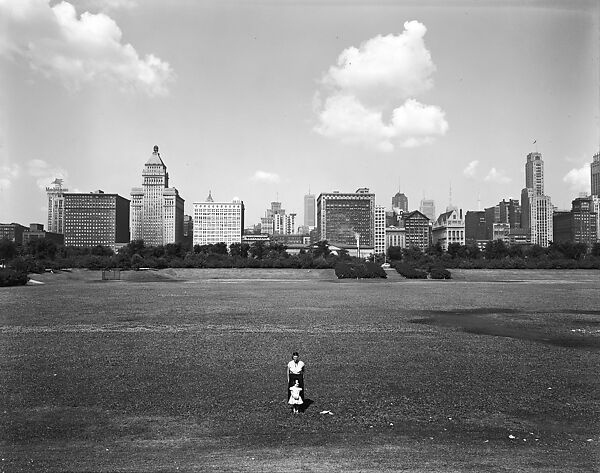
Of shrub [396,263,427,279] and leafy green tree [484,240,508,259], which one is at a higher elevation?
leafy green tree [484,240,508,259]

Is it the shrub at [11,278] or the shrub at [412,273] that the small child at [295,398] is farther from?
the shrub at [412,273]

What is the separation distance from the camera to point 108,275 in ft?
227

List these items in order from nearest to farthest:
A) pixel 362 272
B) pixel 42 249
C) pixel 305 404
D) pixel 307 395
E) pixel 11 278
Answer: pixel 305 404, pixel 307 395, pixel 11 278, pixel 362 272, pixel 42 249

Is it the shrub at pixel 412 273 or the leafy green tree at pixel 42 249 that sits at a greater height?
the leafy green tree at pixel 42 249

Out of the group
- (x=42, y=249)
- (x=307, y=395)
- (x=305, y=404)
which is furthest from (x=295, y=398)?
(x=42, y=249)

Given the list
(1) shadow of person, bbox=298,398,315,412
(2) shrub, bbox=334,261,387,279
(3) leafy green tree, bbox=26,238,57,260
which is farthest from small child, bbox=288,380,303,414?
(3) leafy green tree, bbox=26,238,57,260

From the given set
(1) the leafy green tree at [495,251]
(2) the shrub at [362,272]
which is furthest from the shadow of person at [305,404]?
(1) the leafy green tree at [495,251]

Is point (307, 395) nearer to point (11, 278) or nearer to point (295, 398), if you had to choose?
point (295, 398)

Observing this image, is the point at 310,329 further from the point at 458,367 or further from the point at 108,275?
the point at 108,275

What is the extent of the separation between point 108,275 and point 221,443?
64.2 m

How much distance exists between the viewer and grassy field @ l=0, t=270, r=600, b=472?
8.36 meters

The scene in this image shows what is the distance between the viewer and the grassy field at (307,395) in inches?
329

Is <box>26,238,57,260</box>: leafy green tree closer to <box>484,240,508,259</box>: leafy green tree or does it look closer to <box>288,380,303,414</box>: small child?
<box>484,240,508,259</box>: leafy green tree

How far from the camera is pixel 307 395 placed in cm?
1198
